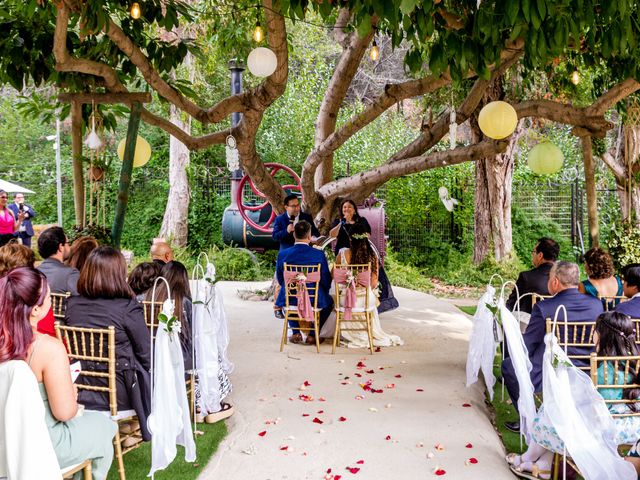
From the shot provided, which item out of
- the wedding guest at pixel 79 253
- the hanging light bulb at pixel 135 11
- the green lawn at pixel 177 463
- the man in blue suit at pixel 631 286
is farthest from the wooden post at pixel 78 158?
the man in blue suit at pixel 631 286

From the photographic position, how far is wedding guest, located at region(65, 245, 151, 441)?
3.44m

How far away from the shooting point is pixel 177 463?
3.85 metres

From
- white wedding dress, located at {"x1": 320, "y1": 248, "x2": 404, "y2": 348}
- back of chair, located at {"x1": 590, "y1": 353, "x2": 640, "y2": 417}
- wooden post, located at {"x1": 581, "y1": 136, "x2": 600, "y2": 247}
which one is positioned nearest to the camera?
back of chair, located at {"x1": 590, "y1": 353, "x2": 640, "y2": 417}

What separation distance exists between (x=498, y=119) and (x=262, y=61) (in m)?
2.04

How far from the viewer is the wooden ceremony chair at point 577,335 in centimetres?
371

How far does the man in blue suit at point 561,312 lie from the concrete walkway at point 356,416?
0.61 meters

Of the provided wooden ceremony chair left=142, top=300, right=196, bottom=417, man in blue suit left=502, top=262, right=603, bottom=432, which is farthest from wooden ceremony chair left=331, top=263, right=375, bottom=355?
man in blue suit left=502, top=262, right=603, bottom=432

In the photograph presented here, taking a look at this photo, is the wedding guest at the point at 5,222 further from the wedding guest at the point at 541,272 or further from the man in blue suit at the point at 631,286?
the man in blue suit at the point at 631,286

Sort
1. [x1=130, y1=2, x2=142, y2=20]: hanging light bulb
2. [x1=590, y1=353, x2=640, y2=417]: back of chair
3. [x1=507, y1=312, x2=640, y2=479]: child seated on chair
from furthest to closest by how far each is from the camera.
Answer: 1. [x1=130, y1=2, x2=142, y2=20]: hanging light bulb
2. [x1=507, y1=312, x2=640, y2=479]: child seated on chair
3. [x1=590, y1=353, x2=640, y2=417]: back of chair

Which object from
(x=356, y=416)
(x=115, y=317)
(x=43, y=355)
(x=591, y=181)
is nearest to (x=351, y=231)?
(x=591, y=181)

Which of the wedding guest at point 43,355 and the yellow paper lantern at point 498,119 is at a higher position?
the yellow paper lantern at point 498,119

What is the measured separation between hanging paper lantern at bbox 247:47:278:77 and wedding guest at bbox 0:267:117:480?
3.45 meters

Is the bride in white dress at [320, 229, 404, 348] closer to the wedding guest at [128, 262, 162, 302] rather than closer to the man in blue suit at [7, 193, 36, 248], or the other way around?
the wedding guest at [128, 262, 162, 302]

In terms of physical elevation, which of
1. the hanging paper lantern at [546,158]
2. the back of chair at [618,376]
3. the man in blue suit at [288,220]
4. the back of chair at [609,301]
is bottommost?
the back of chair at [618,376]
